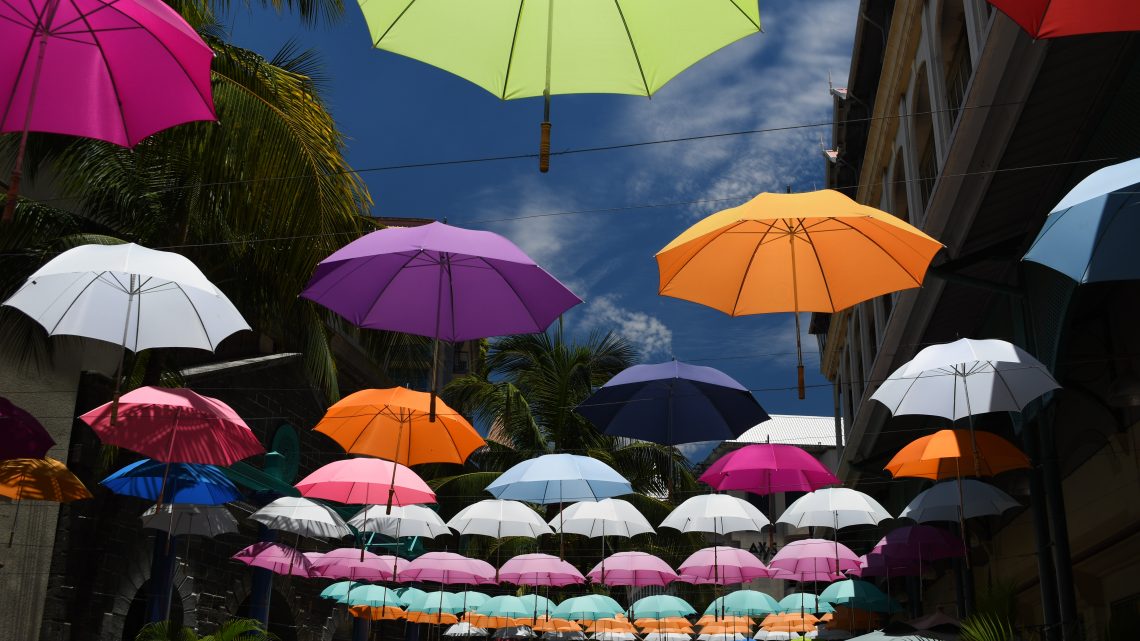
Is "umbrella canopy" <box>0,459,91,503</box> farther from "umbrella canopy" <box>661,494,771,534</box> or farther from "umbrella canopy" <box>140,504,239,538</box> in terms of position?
"umbrella canopy" <box>661,494,771,534</box>

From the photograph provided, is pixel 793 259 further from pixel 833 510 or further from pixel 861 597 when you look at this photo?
pixel 861 597

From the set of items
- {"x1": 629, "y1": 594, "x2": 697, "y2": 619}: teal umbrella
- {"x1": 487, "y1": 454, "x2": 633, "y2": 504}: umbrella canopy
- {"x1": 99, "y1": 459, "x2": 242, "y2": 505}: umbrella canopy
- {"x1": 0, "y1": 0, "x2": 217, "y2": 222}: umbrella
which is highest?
{"x1": 0, "y1": 0, "x2": 217, "y2": 222}: umbrella

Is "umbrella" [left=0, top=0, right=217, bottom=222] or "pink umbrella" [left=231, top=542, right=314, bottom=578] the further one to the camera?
"pink umbrella" [left=231, top=542, right=314, bottom=578]

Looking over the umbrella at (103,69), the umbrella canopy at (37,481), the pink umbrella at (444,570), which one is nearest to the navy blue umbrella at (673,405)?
the umbrella canopy at (37,481)

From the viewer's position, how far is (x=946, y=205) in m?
14.0

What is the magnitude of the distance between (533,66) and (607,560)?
50.6 ft

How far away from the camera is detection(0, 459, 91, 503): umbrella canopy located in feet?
41.5

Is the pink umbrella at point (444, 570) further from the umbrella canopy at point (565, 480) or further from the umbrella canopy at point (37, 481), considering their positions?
the umbrella canopy at point (37, 481)

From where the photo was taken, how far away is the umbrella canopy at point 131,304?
10430 millimetres

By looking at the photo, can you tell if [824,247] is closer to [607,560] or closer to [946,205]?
[946,205]

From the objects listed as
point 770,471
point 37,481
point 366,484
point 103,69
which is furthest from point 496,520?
point 103,69

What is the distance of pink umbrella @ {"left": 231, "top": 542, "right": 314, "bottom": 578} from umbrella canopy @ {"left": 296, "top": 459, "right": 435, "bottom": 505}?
4.00 m

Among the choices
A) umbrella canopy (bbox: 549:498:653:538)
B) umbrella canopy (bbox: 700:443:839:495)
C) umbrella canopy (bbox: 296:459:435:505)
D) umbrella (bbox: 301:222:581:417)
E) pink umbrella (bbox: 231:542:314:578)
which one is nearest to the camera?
umbrella (bbox: 301:222:581:417)

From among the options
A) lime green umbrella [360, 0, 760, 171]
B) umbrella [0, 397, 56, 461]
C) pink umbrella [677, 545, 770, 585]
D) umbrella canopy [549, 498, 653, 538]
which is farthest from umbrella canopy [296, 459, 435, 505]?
lime green umbrella [360, 0, 760, 171]
